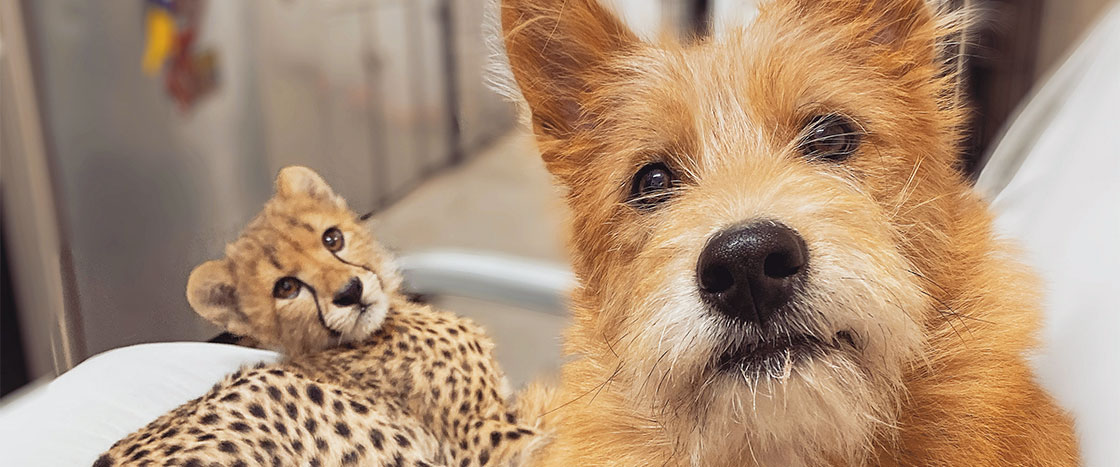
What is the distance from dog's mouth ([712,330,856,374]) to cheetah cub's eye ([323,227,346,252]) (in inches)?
12.0

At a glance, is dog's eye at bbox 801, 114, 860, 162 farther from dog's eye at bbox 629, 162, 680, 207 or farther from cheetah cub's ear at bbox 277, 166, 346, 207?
cheetah cub's ear at bbox 277, 166, 346, 207

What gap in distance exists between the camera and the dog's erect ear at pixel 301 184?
627 millimetres

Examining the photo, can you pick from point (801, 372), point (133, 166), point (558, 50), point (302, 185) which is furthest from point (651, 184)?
point (133, 166)

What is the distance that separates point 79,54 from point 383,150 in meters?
0.27

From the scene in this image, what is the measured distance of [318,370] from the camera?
0.63 meters

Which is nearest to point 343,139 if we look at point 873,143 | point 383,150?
point 383,150

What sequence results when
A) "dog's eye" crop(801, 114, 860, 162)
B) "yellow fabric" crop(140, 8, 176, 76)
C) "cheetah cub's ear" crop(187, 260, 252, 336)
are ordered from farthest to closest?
"dog's eye" crop(801, 114, 860, 162)
"yellow fabric" crop(140, 8, 176, 76)
"cheetah cub's ear" crop(187, 260, 252, 336)

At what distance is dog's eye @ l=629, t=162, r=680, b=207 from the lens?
33.9 inches

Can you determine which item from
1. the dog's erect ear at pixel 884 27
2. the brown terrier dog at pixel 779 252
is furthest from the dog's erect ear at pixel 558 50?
the dog's erect ear at pixel 884 27

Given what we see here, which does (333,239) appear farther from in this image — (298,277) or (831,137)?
(831,137)

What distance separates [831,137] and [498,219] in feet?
1.19

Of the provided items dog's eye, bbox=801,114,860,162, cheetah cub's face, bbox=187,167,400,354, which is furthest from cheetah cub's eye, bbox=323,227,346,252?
dog's eye, bbox=801,114,860,162

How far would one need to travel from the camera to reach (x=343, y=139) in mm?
682

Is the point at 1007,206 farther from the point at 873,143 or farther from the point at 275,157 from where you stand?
the point at 275,157
